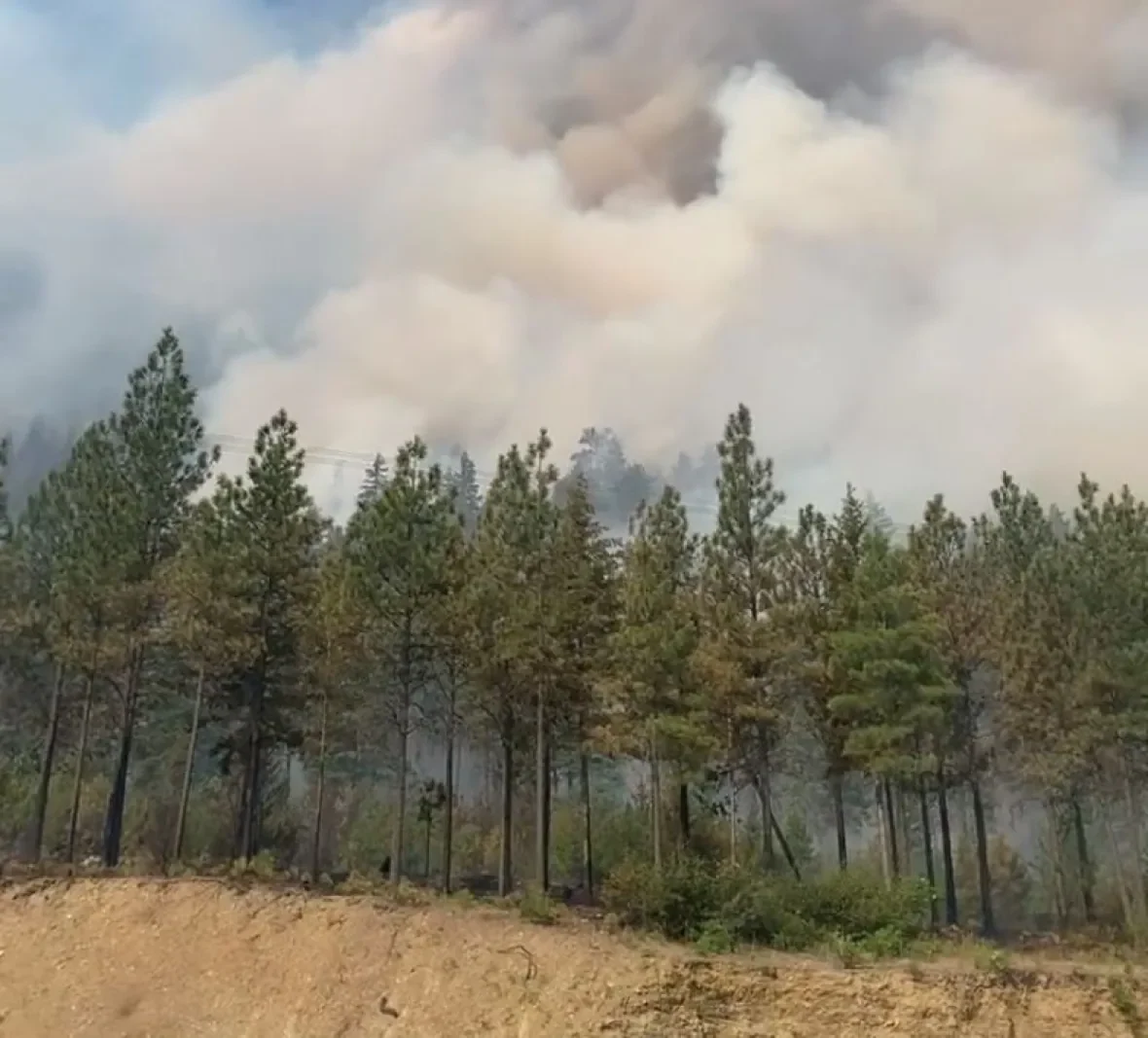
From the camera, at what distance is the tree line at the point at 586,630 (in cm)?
3291

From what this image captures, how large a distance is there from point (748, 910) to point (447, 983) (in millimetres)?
7487

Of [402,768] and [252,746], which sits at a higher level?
[252,746]

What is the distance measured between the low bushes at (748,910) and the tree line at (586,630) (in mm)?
4232

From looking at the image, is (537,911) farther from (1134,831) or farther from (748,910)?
(1134,831)

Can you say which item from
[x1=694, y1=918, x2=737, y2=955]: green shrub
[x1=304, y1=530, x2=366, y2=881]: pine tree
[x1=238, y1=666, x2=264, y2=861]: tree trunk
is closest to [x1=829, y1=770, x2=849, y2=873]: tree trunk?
[x1=694, y1=918, x2=737, y2=955]: green shrub

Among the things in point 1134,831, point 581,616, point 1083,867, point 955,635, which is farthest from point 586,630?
point 1083,867

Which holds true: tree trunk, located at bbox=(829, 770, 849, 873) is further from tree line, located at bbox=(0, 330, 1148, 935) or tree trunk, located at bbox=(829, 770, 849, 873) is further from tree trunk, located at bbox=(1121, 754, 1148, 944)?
tree trunk, located at bbox=(1121, 754, 1148, 944)

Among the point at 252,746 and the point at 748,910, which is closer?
the point at 748,910

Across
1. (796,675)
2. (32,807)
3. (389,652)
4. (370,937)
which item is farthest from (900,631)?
(32,807)

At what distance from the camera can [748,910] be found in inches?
993

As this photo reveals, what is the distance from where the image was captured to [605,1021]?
20312mm

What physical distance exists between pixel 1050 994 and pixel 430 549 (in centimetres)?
1994

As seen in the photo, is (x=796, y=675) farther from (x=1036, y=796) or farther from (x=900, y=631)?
(x=1036, y=796)

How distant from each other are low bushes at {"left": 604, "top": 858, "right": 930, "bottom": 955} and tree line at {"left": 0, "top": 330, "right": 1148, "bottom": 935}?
4.23 metres
